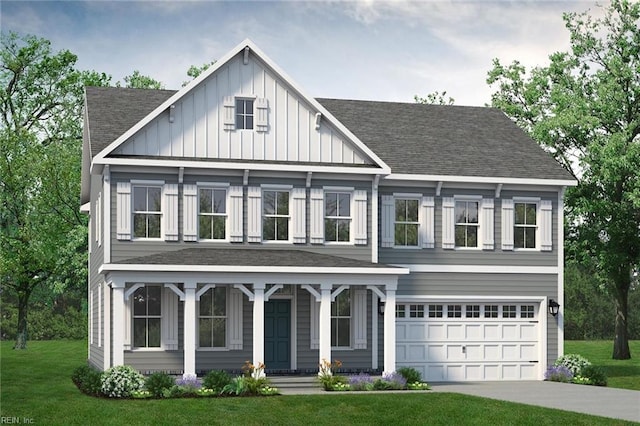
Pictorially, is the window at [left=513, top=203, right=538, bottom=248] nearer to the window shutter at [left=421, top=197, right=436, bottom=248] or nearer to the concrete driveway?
the window shutter at [left=421, top=197, right=436, bottom=248]

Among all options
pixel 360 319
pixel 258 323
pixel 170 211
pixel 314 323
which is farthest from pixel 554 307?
pixel 170 211

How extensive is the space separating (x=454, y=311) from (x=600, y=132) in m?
13.5

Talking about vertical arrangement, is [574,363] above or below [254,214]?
below

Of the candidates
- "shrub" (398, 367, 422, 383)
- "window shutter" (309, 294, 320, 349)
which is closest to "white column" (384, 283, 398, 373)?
"shrub" (398, 367, 422, 383)

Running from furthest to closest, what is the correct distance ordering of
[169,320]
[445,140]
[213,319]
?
[445,140]
[213,319]
[169,320]

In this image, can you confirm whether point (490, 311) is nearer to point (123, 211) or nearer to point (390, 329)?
point (390, 329)

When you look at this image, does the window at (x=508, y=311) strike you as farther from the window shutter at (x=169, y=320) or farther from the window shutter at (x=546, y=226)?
the window shutter at (x=169, y=320)

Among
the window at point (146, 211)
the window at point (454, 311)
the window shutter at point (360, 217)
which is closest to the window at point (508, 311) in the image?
the window at point (454, 311)

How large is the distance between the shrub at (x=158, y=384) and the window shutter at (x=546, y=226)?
1330 centimetres

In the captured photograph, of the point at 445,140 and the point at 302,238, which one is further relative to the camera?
the point at 445,140

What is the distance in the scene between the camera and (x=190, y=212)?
95.6ft

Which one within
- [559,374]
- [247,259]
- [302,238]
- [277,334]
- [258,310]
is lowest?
[559,374]

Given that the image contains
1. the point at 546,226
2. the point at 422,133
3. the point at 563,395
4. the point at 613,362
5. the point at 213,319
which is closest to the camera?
the point at 563,395

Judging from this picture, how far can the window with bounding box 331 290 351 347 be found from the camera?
30500 millimetres
